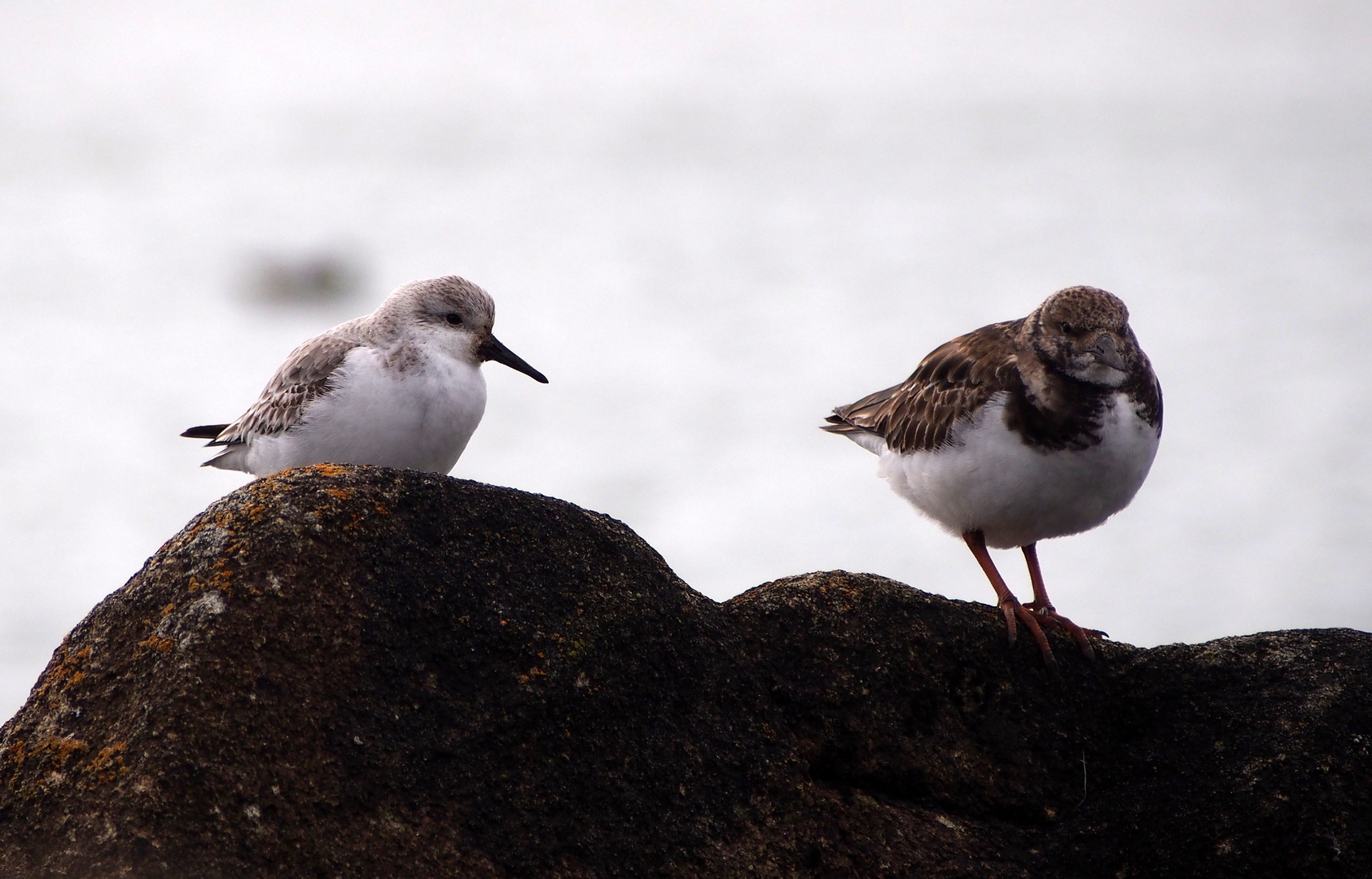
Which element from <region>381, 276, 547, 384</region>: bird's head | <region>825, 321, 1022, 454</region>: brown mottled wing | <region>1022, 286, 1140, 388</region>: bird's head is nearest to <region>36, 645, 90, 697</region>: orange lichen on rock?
<region>381, 276, 547, 384</region>: bird's head

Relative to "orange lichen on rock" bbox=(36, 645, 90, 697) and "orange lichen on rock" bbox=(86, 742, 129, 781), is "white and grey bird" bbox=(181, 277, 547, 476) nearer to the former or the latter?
"orange lichen on rock" bbox=(36, 645, 90, 697)

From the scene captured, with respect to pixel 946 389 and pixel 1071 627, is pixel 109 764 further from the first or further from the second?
pixel 946 389

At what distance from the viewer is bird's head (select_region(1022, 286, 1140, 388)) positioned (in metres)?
5.61

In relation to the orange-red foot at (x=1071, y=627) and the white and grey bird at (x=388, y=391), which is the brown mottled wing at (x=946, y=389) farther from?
the white and grey bird at (x=388, y=391)

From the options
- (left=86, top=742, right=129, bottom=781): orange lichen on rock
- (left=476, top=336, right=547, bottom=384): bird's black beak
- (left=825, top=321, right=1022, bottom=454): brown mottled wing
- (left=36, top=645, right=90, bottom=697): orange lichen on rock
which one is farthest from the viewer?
(left=476, top=336, right=547, bottom=384): bird's black beak

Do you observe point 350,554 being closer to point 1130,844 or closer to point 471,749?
point 471,749

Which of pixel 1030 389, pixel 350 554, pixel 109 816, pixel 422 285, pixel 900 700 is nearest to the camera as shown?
pixel 109 816

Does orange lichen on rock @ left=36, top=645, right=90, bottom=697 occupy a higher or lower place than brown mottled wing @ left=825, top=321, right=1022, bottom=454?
lower

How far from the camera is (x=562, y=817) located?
11.8 feet

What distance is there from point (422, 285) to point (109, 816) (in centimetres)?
414

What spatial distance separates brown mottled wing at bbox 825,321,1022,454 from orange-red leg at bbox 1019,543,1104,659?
789 millimetres

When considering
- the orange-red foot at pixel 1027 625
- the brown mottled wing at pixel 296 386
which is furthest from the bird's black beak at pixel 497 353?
the orange-red foot at pixel 1027 625

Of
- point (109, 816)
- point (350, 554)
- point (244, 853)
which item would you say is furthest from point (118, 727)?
point (350, 554)

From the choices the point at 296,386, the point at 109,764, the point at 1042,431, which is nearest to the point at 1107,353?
the point at 1042,431
